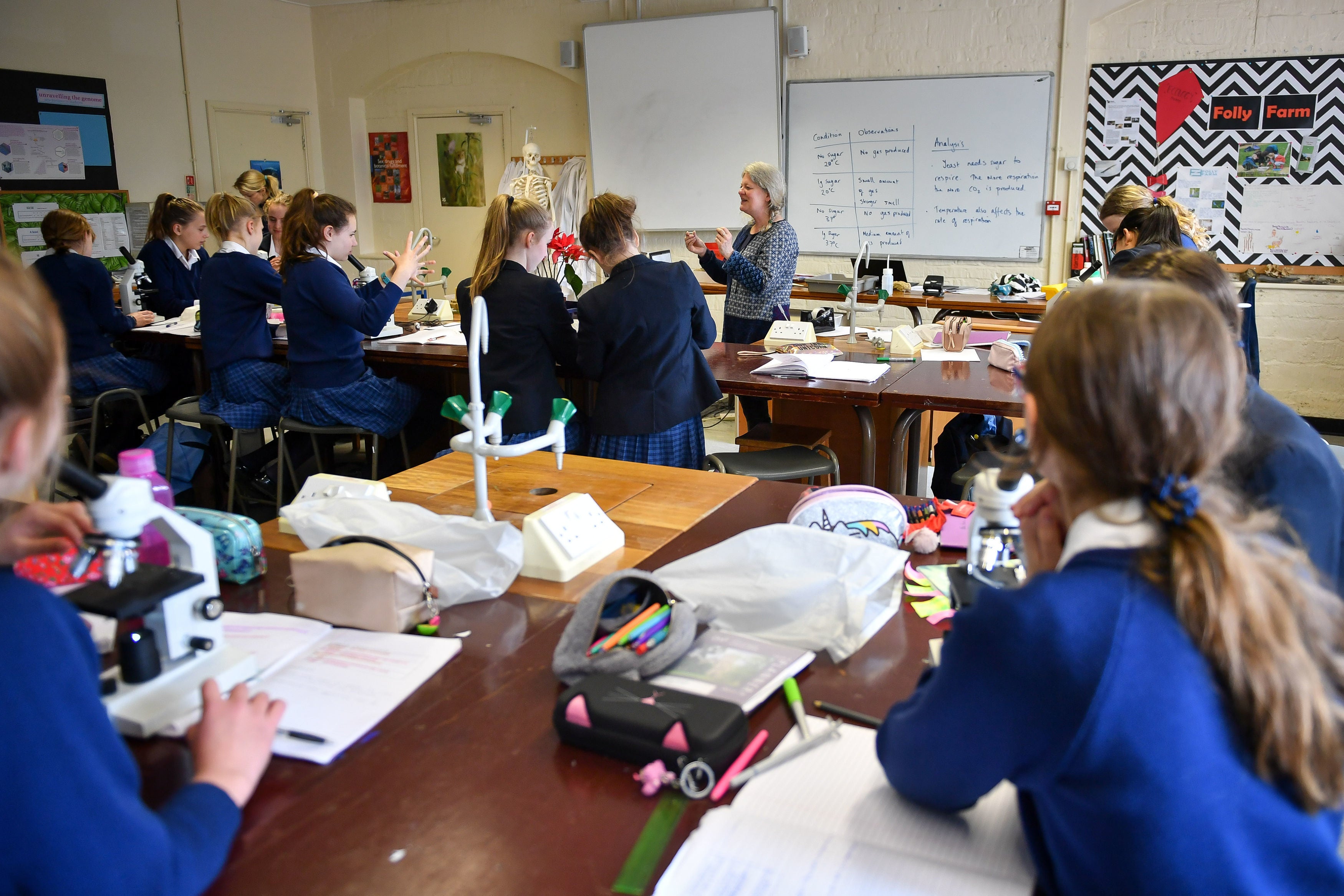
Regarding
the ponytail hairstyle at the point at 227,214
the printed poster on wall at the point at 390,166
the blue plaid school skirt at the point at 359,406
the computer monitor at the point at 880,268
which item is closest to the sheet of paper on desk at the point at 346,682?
the blue plaid school skirt at the point at 359,406

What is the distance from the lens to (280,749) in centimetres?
109

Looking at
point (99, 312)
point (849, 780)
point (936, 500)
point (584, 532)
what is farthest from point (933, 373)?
point (99, 312)

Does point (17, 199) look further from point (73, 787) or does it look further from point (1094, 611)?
point (1094, 611)

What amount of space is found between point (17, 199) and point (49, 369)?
6.28 meters

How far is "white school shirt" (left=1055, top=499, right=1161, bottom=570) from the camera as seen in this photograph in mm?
805

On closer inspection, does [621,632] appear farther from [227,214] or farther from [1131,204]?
[1131,204]

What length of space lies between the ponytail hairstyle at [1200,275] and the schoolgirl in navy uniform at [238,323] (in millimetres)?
3191

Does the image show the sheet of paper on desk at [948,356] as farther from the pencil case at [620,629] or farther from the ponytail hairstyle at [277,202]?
the ponytail hairstyle at [277,202]

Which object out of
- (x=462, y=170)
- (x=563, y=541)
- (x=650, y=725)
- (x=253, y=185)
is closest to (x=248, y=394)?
(x=253, y=185)

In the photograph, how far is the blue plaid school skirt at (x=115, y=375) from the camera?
14.2ft

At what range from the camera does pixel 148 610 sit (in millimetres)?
1089

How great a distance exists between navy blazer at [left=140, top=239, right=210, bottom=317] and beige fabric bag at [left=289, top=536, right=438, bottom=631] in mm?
3963

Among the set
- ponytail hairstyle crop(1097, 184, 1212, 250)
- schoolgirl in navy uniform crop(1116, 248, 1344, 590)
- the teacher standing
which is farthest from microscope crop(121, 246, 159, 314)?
schoolgirl in navy uniform crop(1116, 248, 1344, 590)

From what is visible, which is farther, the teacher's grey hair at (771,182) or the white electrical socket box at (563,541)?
the teacher's grey hair at (771,182)
